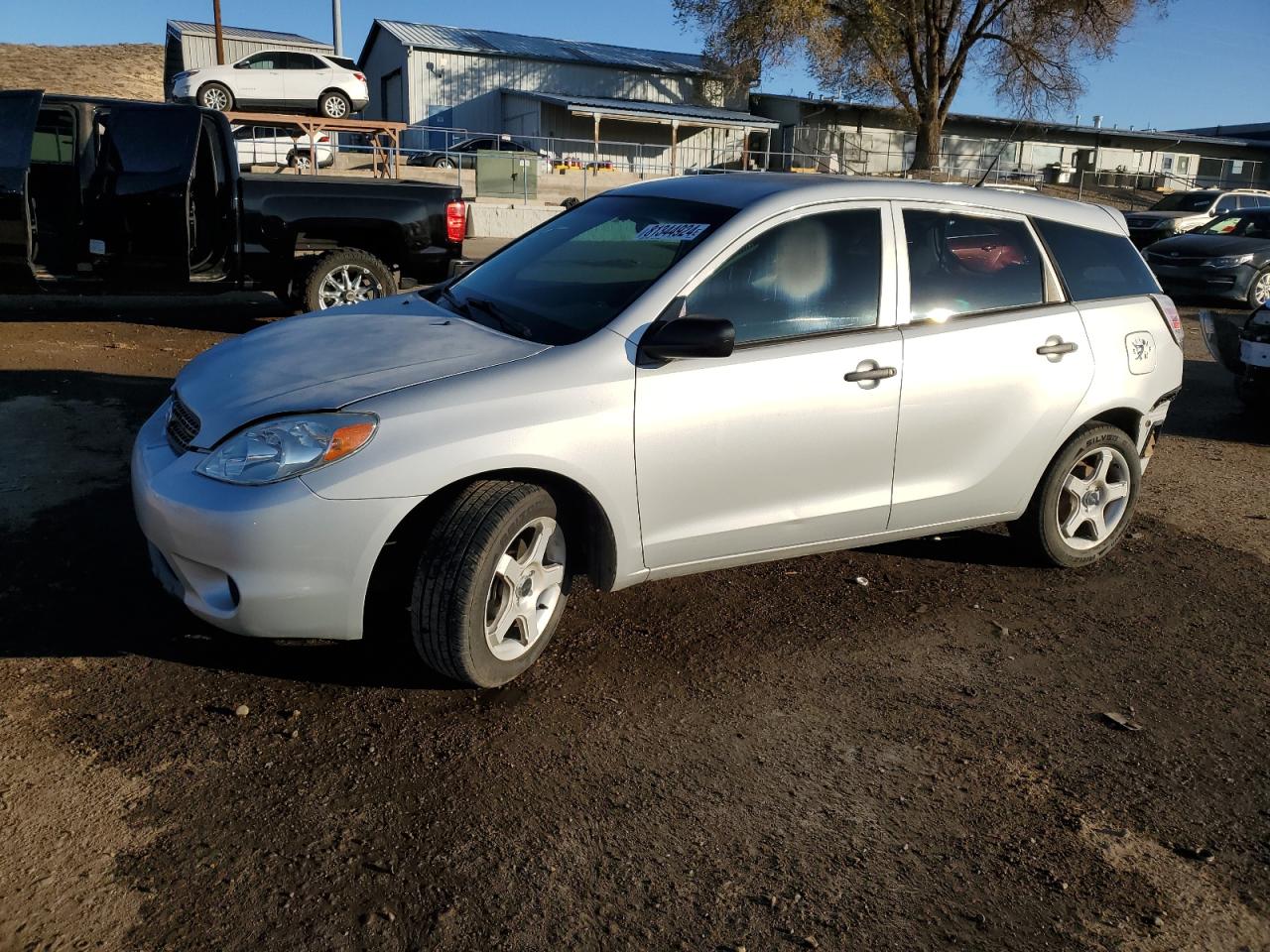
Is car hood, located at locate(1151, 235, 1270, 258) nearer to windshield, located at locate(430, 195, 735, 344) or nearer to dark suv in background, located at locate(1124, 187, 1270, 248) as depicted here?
dark suv in background, located at locate(1124, 187, 1270, 248)

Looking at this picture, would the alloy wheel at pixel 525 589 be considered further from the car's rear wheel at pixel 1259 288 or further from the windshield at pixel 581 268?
the car's rear wheel at pixel 1259 288

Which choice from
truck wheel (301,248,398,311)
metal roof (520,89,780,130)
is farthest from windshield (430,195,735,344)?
metal roof (520,89,780,130)

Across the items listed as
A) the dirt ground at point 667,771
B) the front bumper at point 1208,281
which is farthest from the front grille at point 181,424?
the front bumper at point 1208,281

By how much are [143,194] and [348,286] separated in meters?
1.80

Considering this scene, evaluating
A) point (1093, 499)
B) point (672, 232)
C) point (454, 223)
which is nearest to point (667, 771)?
point (672, 232)

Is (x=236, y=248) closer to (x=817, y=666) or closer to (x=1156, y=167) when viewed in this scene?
(x=817, y=666)

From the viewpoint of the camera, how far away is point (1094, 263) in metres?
4.97

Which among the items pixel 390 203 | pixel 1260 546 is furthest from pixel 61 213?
pixel 1260 546

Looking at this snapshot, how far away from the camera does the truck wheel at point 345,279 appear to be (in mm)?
9234

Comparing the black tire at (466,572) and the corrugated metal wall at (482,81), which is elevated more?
the corrugated metal wall at (482,81)

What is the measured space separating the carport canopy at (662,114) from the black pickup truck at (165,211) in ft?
95.9

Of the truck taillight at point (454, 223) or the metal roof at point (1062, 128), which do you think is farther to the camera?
the metal roof at point (1062, 128)

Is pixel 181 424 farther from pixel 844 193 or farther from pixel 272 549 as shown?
pixel 844 193

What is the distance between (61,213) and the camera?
29.2 feet
